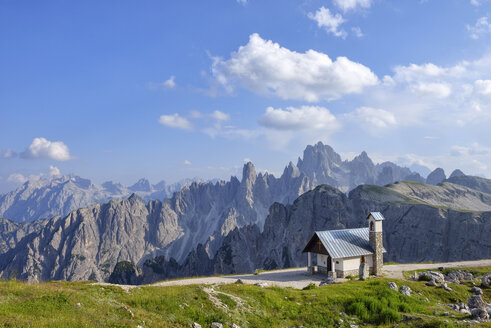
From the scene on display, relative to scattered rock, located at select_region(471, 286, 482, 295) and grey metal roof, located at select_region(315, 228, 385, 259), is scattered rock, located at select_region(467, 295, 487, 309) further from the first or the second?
grey metal roof, located at select_region(315, 228, 385, 259)

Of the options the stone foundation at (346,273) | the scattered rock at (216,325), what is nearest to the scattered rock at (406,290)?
the stone foundation at (346,273)

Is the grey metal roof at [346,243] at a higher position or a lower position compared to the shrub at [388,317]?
higher

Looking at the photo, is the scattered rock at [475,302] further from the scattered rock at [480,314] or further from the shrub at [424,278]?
the shrub at [424,278]

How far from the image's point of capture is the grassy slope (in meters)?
16.7

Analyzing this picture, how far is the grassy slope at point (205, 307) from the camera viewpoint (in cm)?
1673

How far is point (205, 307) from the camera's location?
72.6ft

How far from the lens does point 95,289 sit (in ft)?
74.8

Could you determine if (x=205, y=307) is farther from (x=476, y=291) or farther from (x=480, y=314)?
(x=476, y=291)

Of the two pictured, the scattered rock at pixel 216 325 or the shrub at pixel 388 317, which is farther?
the shrub at pixel 388 317

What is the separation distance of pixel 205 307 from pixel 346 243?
30.9 m

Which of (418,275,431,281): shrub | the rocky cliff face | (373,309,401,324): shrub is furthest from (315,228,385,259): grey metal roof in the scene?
the rocky cliff face

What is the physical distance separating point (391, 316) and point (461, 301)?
614 inches

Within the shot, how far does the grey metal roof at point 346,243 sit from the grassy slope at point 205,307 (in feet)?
40.7

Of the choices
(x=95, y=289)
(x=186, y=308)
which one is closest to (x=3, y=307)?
(x=95, y=289)
